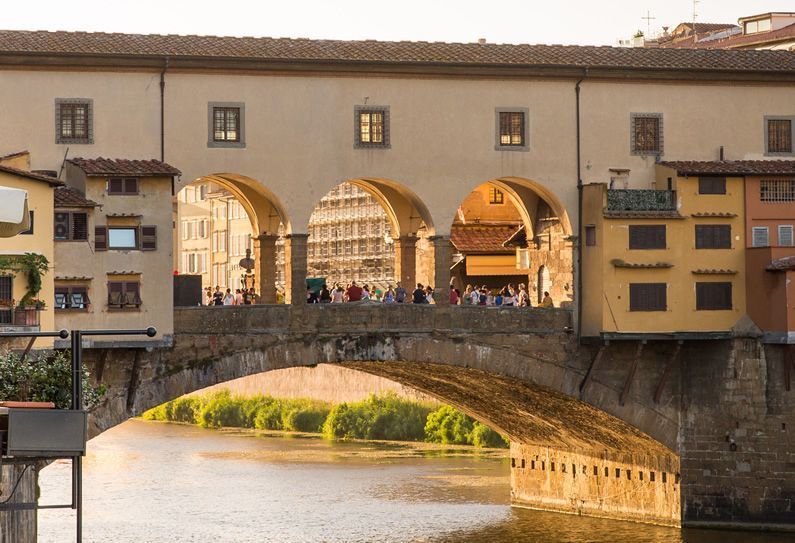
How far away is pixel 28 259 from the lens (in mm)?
29359

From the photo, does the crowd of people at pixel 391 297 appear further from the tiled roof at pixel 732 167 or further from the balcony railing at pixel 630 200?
the tiled roof at pixel 732 167

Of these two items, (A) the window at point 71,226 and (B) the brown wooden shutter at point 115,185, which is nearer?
(A) the window at point 71,226

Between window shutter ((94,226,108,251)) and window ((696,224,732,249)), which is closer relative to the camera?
window shutter ((94,226,108,251))

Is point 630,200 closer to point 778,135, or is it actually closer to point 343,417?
point 778,135

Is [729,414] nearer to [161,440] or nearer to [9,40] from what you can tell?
[9,40]

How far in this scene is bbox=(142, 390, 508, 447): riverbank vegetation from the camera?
52938 mm

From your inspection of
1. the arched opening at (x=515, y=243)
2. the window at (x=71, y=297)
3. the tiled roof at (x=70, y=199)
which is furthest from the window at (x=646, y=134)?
the window at (x=71, y=297)

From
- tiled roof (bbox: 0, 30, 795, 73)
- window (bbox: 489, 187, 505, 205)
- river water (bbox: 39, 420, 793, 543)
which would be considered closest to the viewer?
tiled roof (bbox: 0, 30, 795, 73)

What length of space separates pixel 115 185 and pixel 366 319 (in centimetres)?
517

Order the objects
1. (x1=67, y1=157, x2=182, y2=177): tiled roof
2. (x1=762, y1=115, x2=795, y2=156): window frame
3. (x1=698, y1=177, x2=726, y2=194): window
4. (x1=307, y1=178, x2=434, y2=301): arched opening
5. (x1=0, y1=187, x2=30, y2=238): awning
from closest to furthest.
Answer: (x1=0, y1=187, x2=30, y2=238): awning → (x1=67, y1=157, x2=182, y2=177): tiled roof → (x1=698, y1=177, x2=726, y2=194): window → (x1=762, y1=115, x2=795, y2=156): window frame → (x1=307, y1=178, x2=434, y2=301): arched opening

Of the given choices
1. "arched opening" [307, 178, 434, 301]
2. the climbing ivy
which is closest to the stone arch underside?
the climbing ivy

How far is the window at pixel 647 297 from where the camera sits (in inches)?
1352

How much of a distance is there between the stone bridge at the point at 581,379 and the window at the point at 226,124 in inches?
113

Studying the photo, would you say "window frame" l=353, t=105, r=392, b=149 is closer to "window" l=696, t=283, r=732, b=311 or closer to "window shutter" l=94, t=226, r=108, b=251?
"window shutter" l=94, t=226, r=108, b=251
